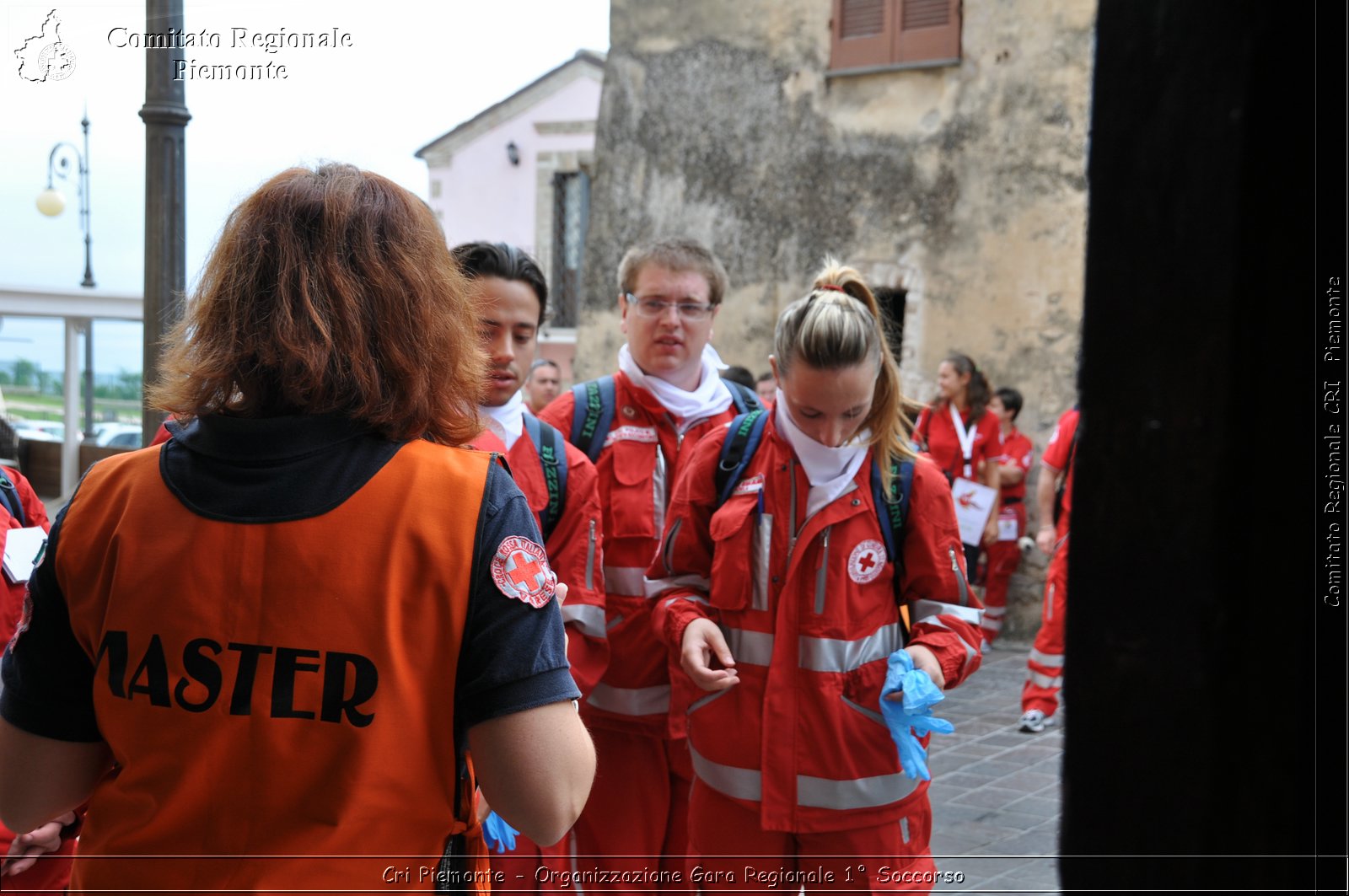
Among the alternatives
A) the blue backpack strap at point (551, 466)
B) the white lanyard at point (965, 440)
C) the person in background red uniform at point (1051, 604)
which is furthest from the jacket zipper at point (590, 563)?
the white lanyard at point (965, 440)

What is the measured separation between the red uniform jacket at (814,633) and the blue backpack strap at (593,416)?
89cm

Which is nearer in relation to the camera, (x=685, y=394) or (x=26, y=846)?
(x=26, y=846)

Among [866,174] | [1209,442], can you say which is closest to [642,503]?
[1209,442]

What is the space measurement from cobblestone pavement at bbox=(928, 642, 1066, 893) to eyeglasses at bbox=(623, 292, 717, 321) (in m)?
1.81

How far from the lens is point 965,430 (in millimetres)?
10680

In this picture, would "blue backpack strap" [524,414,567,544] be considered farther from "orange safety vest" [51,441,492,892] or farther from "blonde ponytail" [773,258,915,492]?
"orange safety vest" [51,441,492,892]

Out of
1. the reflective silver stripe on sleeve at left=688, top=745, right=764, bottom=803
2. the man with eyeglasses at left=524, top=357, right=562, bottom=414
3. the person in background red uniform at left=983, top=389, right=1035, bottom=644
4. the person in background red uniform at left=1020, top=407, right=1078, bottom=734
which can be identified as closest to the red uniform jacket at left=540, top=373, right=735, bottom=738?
the reflective silver stripe on sleeve at left=688, top=745, right=764, bottom=803

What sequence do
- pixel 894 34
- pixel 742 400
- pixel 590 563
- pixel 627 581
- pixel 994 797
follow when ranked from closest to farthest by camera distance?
1. pixel 590 563
2. pixel 627 581
3. pixel 742 400
4. pixel 994 797
5. pixel 894 34

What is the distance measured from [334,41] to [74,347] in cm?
1132

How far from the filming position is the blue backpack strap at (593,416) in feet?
13.6

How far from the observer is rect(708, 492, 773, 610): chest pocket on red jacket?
3.27 metres

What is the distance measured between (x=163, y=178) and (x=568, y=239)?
23.5m

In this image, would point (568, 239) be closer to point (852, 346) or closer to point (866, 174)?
point (866, 174)

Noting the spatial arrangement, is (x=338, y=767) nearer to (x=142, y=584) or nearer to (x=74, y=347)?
(x=142, y=584)
